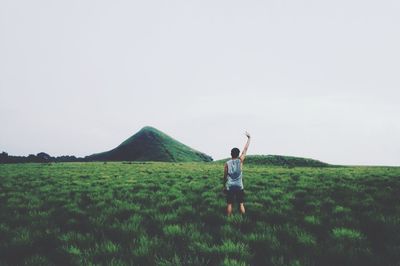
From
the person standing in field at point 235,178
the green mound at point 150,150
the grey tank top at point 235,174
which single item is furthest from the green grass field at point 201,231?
the green mound at point 150,150

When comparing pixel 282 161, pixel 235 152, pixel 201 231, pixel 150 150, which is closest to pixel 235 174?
pixel 235 152

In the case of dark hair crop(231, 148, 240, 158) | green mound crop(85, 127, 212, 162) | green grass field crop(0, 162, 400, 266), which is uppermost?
green mound crop(85, 127, 212, 162)

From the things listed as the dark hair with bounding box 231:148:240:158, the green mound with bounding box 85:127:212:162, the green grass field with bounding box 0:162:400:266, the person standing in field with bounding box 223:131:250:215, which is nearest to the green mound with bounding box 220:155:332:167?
the green mound with bounding box 85:127:212:162

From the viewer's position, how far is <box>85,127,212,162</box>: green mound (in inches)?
4606

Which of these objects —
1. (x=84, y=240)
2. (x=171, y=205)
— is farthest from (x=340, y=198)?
(x=84, y=240)

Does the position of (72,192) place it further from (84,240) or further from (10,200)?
(84,240)

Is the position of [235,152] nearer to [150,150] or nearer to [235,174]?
[235,174]

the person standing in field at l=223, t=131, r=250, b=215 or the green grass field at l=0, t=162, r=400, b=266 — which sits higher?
the person standing in field at l=223, t=131, r=250, b=215

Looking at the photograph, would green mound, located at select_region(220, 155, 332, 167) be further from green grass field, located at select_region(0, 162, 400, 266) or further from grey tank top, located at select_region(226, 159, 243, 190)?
grey tank top, located at select_region(226, 159, 243, 190)

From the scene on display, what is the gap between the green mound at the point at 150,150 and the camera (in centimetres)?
11700

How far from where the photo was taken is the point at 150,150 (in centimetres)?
12131

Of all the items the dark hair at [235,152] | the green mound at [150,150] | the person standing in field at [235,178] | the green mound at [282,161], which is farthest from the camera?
the green mound at [150,150]

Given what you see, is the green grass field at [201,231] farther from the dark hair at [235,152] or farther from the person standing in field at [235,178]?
the dark hair at [235,152]

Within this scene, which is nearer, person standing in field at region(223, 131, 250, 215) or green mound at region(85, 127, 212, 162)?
person standing in field at region(223, 131, 250, 215)
